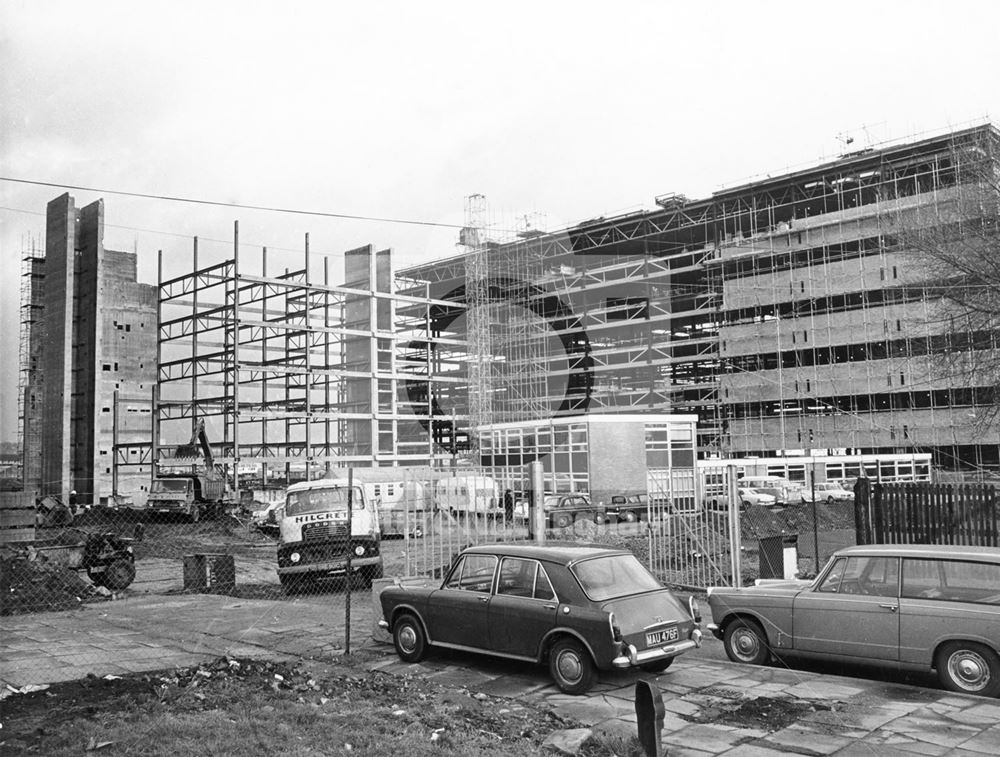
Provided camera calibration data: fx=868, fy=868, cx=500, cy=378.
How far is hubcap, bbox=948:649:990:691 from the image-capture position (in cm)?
795

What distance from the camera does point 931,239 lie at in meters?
26.4

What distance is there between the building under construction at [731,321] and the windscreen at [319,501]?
30.3m

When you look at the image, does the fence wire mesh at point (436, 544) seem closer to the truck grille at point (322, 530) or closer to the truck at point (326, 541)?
the truck at point (326, 541)

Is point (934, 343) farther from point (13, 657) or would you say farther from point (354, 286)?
point (354, 286)

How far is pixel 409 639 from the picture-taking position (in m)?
9.72

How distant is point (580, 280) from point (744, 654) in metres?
54.3

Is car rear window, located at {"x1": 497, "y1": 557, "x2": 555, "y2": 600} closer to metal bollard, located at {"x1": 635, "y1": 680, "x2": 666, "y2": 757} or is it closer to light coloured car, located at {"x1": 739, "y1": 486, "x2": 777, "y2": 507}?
metal bollard, located at {"x1": 635, "y1": 680, "x2": 666, "y2": 757}

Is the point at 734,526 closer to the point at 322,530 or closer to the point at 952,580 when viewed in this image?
the point at 952,580

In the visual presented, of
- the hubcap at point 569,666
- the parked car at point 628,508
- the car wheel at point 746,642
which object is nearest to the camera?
the hubcap at point 569,666

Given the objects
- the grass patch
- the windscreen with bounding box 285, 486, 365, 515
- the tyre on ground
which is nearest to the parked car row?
the grass patch

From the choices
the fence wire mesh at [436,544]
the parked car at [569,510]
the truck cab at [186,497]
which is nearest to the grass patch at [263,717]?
the fence wire mesh at [436,544]

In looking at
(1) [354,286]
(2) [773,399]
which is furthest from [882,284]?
(1) [354,286]

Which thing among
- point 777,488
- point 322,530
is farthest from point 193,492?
point 777,488

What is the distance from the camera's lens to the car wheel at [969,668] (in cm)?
789
